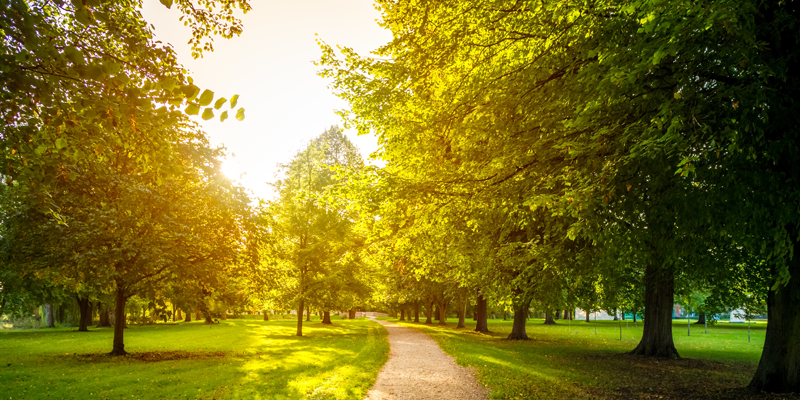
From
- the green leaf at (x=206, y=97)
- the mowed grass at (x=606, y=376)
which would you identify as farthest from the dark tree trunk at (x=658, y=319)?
the green leaf at (x=206, y=97)

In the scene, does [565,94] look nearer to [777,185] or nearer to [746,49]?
[746,49]

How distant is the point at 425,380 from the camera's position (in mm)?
11250

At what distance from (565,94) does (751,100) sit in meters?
2.89

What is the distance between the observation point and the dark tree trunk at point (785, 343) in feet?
29.3

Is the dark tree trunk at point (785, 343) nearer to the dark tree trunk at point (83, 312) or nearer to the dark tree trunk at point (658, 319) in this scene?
the dark tree trunk at point (658, 319)

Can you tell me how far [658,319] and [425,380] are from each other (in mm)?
12060

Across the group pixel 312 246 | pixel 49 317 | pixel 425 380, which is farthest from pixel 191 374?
pixel 49 317

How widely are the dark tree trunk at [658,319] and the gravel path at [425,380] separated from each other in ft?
29.5

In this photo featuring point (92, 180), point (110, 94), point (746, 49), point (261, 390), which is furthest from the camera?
point (92, 180)

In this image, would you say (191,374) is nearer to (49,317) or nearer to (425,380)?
(425,380)

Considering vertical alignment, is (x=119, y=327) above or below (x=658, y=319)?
below

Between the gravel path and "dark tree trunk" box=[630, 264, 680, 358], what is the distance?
353 inches

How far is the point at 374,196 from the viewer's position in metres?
10.7

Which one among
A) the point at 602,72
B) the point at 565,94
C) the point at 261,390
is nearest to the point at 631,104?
the point at 602,72
